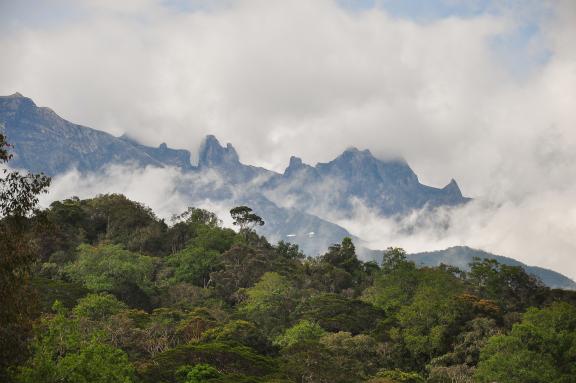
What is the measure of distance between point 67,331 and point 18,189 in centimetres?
914

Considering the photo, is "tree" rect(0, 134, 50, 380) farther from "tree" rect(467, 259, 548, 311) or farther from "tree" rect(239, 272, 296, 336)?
"tree" rect(467, 259, 548, 311)

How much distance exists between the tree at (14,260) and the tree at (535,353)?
39042 mm

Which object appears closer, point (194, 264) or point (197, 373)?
point (197, 373)

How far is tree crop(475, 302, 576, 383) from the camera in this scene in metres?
47.4

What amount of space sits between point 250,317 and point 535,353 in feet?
116

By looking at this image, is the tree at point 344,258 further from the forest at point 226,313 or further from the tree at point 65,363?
the tree at point 65,363

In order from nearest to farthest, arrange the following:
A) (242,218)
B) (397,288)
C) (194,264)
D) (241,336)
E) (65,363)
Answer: (65,363) → (241,336) → (397,288) → (194,264) → (242,218)

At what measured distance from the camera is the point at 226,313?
71938 mm

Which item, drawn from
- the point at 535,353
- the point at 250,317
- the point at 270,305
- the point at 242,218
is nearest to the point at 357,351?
the point at 535,353

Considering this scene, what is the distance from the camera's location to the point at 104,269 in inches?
3073

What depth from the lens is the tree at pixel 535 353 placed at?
47406mm

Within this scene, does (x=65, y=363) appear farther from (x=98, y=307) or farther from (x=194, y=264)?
(x=194, y=264)

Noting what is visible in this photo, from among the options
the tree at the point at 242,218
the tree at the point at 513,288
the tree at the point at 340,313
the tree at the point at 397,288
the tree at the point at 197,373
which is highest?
the tree at the point at 242,218

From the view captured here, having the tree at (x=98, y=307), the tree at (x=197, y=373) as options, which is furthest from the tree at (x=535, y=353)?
the tree at (x=98, y=307)
